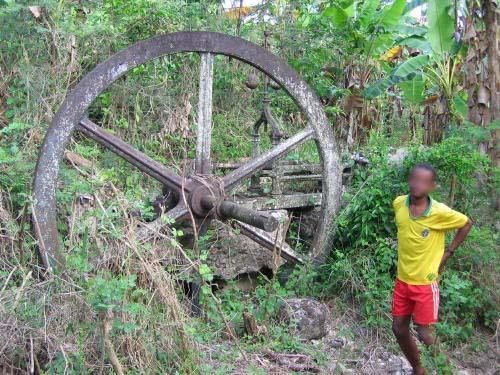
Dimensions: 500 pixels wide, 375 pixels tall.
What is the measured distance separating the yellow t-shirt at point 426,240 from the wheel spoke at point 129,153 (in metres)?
1.77

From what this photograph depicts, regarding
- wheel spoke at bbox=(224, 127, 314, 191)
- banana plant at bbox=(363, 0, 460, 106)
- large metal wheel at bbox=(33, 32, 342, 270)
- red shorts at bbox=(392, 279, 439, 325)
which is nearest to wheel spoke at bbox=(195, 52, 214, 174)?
large metal wheel at bbox=(33, 32, 342, 270)

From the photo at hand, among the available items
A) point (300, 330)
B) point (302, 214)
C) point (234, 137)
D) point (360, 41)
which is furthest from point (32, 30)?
point (360, 41)

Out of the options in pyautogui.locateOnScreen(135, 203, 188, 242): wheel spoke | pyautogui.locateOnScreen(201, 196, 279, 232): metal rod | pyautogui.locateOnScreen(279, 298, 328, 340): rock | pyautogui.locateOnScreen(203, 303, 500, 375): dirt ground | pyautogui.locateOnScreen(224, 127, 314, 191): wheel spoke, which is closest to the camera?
pyautogui.locateOnScreen(135, 203, 188, 242): wheel spoke

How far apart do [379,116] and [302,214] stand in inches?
113

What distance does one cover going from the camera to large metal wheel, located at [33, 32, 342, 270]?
4672mm

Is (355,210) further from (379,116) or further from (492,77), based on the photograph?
(379,116)

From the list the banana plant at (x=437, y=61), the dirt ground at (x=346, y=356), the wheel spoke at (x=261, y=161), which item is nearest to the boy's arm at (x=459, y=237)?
the dirt ground at (x=346, y=356)

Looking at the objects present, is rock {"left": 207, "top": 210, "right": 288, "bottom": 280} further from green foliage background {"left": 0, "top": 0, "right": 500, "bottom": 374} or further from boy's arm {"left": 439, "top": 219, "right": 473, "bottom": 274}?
boy's arm {"left": 439, "top": 219, "right": 473, "bottom": 274}

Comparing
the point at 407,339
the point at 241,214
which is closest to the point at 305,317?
the point at 407,339

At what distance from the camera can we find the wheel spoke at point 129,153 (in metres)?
4.94

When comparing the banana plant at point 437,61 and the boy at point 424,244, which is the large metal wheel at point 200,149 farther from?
the banana plant at point 437,61

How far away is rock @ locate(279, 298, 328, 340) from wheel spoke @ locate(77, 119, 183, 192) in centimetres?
122

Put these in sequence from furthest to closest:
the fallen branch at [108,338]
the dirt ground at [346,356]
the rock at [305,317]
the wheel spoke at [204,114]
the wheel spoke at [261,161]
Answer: the wheel spoke at [261,161]
the wheel spoke at [204,114]
the rock at [305,317]
the dirt ground at [346,356]
the fallen branch at [108,338]

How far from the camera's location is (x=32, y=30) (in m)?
5.88
